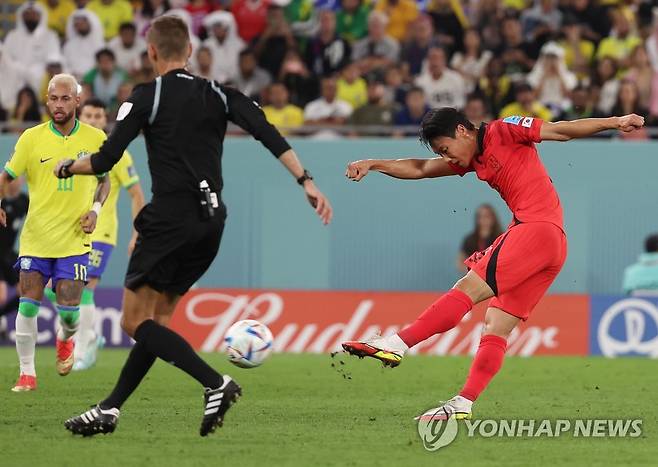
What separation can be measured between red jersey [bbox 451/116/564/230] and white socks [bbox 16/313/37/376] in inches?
166

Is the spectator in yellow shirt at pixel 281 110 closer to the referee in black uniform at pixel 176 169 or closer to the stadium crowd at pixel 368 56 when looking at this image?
the stadium crowd at pixel 368 56

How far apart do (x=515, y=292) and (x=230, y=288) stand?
9137 mm

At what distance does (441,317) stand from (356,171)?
109 centimetres

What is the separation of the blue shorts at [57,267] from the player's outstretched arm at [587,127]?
14.3 feet

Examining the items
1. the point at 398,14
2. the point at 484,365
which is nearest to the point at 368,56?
the point at 398,14

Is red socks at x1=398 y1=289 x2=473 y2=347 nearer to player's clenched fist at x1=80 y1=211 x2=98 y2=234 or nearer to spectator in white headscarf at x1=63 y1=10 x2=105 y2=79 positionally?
player's clenched fist at x1=80 y1=211 x2=98 y2=234

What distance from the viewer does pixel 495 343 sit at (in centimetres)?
905

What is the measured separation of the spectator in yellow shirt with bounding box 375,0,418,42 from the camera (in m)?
21.1

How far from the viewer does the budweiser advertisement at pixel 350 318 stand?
688 inches

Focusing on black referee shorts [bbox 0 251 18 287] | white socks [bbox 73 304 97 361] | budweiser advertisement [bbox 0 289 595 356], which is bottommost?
budweiser advertisement [bbox 0 289 595 356]

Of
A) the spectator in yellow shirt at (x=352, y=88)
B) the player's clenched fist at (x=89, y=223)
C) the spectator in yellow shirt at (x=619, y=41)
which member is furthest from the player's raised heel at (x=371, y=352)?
the spectator in yellow shirt at (x=619, y=41)

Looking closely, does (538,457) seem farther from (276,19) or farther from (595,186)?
(276,19)

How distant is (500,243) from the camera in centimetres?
907

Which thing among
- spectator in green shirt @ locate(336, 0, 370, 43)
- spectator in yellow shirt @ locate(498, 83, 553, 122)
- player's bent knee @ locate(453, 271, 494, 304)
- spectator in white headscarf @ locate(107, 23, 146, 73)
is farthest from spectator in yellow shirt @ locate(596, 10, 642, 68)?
player's bent knee @ locate(453, 271, 494, 304)
